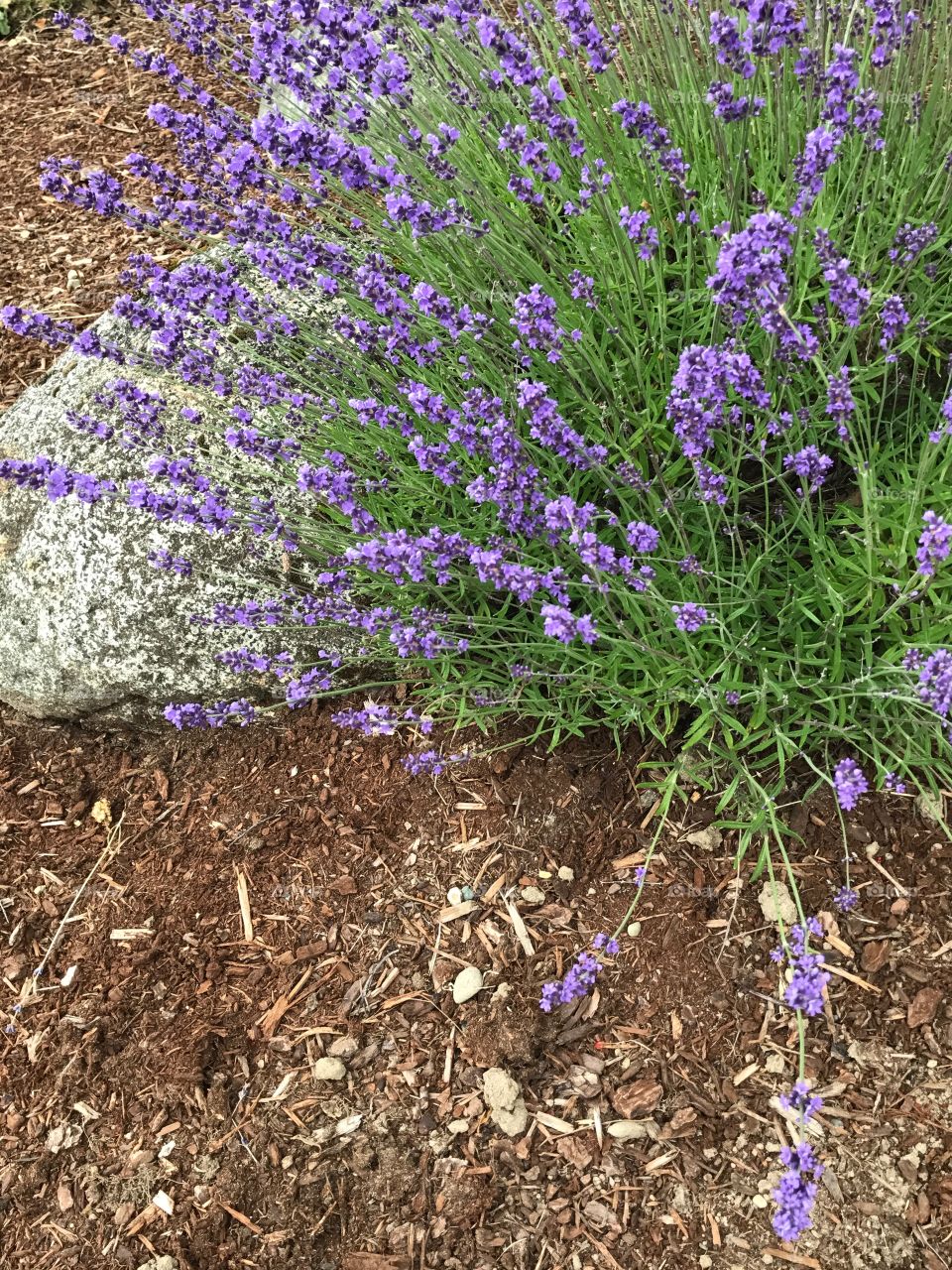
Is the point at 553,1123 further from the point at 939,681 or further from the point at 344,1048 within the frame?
the point at 939,681

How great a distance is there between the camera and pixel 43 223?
204 inches

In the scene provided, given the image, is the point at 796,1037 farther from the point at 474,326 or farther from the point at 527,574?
the point at 474,326

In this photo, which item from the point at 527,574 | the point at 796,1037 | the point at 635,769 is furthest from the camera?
the point at 635,769

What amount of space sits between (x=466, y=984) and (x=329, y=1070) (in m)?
0.41

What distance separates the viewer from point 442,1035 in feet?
8.20

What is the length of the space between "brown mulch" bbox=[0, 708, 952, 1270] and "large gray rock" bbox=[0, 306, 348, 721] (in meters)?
0.41

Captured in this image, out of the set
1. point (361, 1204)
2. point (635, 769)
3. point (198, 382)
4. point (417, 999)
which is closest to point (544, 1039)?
point (417, 999)

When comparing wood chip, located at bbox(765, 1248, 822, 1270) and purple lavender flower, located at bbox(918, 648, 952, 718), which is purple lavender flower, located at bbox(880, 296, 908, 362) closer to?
purple lavender flower, located at bbox(918, 648, 952, 718)

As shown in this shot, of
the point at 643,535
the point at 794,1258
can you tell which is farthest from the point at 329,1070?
the point at 643,535

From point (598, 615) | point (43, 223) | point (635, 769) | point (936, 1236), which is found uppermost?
point (43, 223)

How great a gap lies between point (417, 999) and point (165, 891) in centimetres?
91

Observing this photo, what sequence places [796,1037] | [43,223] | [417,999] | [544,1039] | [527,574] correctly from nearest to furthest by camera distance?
[527,574] → [796,1037] → [544,1039] → [417,999] → [43,223]

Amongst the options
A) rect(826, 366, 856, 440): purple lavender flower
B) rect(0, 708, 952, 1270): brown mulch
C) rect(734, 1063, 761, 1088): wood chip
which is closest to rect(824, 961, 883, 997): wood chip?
rect(0, 708, 952, 1270): brown mulch

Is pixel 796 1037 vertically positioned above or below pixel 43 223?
below
